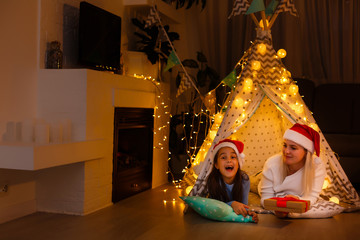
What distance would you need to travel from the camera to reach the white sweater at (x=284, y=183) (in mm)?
3484

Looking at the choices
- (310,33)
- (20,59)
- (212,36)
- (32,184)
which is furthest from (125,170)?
(310,33)

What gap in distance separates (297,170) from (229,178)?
52cm

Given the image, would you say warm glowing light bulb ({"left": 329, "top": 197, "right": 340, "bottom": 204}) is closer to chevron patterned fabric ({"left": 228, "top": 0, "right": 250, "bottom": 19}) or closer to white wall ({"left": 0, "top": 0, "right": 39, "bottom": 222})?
chevron patterned fabric ({"left": 228, "top": 0, "right": 250, "bottom": 19})

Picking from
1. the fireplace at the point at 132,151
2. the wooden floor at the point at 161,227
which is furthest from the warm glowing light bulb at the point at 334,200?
the fireplace at the point at 132,151

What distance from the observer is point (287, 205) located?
3172mm

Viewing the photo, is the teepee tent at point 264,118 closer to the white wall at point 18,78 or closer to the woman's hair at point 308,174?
the woman's hair at point 308,174

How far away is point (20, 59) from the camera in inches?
128

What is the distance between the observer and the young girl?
3.50m

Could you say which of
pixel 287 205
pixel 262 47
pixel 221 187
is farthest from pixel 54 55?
pixel 287 205

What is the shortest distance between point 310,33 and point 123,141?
3.00 metres

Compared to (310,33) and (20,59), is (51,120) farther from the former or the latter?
(310,33)

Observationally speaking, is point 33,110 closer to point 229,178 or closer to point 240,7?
point 229,178

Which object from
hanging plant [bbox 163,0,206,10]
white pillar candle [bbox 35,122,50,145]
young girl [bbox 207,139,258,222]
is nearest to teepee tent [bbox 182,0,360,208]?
young girl [bbox 207,139,258,222]

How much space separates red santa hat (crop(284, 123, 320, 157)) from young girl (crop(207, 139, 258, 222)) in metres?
0.39
